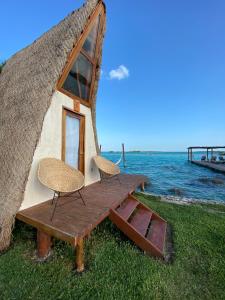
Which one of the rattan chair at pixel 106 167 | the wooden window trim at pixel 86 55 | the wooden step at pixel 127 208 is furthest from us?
the rattan chair at pixel 106 167

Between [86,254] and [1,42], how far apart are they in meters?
9.58

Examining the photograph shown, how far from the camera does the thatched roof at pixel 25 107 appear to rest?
3.14 m

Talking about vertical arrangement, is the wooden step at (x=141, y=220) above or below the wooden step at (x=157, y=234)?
above

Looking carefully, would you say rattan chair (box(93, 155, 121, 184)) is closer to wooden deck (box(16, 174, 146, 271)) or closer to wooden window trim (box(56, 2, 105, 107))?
wooden deck (box(16, 174, 146, 271))

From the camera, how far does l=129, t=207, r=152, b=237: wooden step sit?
3479 mm

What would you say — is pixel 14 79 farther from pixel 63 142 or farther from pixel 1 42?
pixel 1 42

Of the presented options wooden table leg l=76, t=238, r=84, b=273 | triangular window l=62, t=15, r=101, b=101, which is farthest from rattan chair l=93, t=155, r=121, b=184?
wooden table leg l=76, t=238, r=84, b=273

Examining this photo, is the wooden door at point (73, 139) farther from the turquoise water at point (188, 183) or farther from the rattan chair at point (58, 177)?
the turquoise water at point (188, 183)

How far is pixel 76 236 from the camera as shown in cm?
234

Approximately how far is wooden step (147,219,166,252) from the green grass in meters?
0.29

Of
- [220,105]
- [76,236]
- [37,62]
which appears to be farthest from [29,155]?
[220,105]

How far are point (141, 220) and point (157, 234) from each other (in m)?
0.45

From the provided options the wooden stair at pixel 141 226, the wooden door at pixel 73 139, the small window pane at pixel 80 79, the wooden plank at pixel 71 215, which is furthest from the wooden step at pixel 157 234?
the small window pane at pixel 80 79

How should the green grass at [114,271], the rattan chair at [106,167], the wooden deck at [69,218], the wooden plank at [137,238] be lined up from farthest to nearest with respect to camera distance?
the rattan chair at [106,167] < the wooden plank at [137,238] < the wooden deck at [69,218] < the green grass at [114,271]
